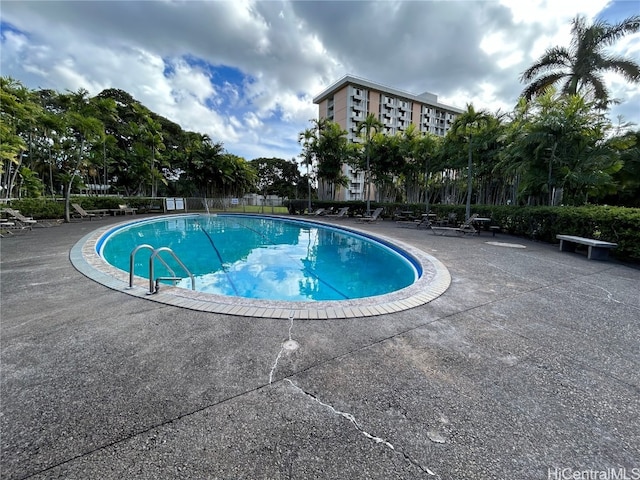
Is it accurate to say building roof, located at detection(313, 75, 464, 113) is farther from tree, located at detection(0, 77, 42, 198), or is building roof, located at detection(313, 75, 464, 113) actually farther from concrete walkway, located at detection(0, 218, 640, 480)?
concrete walkway, located at detection(0, 218, 640, 480)

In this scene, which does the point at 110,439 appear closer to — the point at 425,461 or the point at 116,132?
the point at 425,461

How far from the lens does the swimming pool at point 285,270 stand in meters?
3.68

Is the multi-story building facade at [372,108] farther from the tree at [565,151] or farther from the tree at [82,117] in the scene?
the tree at [565,151]

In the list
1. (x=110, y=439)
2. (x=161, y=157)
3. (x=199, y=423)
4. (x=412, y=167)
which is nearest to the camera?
(x=110, y=439)

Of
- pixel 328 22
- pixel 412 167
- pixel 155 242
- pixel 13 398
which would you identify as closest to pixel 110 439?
pixel 13 398

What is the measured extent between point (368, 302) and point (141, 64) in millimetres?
15244

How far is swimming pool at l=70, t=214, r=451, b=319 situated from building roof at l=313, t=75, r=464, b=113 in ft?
133

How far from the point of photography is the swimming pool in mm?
3678

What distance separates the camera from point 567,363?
2.47 meters

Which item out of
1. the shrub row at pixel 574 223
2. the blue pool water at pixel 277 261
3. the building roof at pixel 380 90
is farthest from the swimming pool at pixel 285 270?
the building roof at pixel 380 90

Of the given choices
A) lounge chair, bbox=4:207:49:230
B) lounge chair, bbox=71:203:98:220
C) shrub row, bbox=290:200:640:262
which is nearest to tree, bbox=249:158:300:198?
lounge chair, bbox=71:203:98:220

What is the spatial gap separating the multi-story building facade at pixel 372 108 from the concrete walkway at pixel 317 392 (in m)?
38.8

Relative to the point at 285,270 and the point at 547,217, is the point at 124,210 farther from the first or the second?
the point at 547,217

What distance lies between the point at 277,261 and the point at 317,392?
6.57 meters
